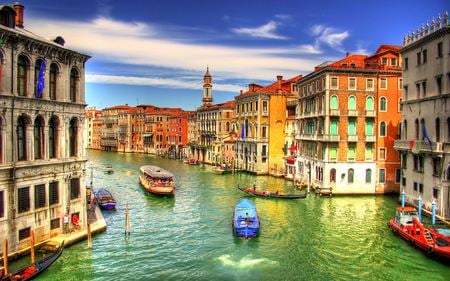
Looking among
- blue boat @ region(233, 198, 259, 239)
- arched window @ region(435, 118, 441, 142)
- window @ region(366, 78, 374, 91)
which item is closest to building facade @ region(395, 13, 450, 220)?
arched window @ region(435, 118, 441, 142)

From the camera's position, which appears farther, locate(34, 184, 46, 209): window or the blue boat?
the blue boat

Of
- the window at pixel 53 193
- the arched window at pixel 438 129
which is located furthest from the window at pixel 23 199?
the arched window at pixel 438 129

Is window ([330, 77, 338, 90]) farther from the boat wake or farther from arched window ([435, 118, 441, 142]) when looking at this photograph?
the boat wake

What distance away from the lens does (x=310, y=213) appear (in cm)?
2700

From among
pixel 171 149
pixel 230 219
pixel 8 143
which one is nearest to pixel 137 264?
pixel 8 143

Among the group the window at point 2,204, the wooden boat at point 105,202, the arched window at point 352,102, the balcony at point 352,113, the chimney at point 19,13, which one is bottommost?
the wooden boat at point 105,202

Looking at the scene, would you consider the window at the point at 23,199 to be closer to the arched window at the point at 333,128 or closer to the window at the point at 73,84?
the window at the point at 73,84

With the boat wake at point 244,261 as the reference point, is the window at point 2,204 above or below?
above

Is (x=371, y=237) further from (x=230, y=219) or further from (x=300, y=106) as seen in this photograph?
(x=300, y=106)

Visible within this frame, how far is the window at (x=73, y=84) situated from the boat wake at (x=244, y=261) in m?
9.98

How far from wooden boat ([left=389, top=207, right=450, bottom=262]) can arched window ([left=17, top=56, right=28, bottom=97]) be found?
58.7 ft

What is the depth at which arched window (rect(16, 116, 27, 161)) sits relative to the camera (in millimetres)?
16719

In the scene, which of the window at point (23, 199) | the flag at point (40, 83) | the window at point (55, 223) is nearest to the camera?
the window at point (23, 199)

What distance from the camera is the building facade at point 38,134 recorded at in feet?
52.3
